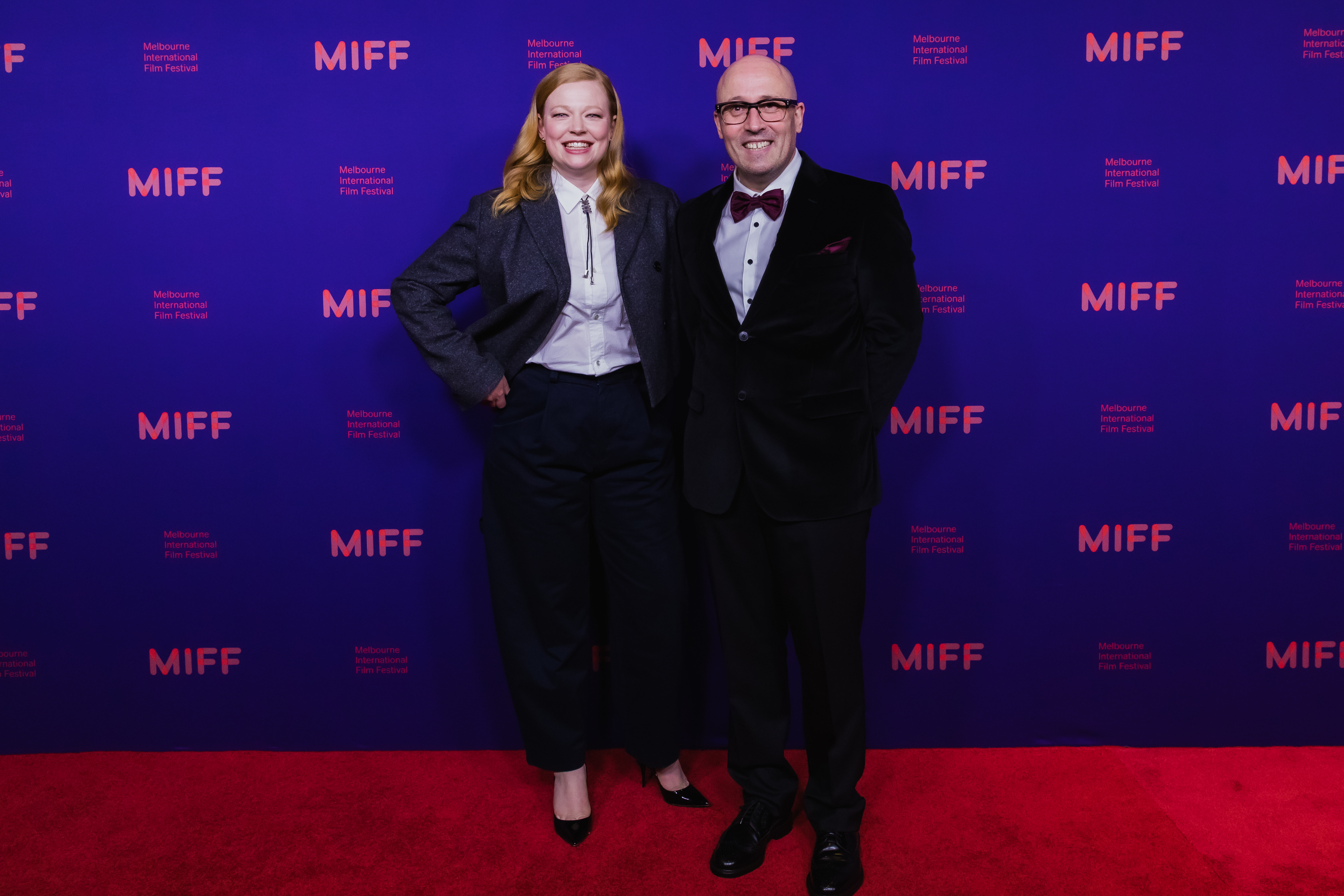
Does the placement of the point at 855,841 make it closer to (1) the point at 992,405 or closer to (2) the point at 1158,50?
(1) the point at 992,405

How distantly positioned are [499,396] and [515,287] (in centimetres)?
26

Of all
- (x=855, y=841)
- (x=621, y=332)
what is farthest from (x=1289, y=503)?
(x=621, y=332)

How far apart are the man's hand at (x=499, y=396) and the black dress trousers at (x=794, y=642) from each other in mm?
553

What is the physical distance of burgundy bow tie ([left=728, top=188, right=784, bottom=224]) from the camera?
1.96 m

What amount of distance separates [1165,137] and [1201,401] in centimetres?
72

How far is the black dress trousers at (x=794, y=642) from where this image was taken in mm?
2041

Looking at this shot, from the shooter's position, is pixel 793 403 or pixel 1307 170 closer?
pixel 793 403

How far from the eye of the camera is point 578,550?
2254 mm

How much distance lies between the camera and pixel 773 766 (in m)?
2.21

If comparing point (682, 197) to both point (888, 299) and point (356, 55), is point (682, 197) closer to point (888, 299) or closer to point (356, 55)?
point (888, 299)

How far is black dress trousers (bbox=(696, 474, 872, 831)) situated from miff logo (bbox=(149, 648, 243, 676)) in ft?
4.94

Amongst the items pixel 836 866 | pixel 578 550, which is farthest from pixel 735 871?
pixel 578 550

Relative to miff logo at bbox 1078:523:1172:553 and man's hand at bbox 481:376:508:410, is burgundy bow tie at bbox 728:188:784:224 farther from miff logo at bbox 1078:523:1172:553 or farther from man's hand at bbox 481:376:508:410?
miff logo at bbox 1078:523:1172:553

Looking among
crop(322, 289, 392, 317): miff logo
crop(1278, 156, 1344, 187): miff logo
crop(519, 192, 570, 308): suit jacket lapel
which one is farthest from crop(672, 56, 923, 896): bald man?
crop(1278, 156, 1344, 187): miff logo
